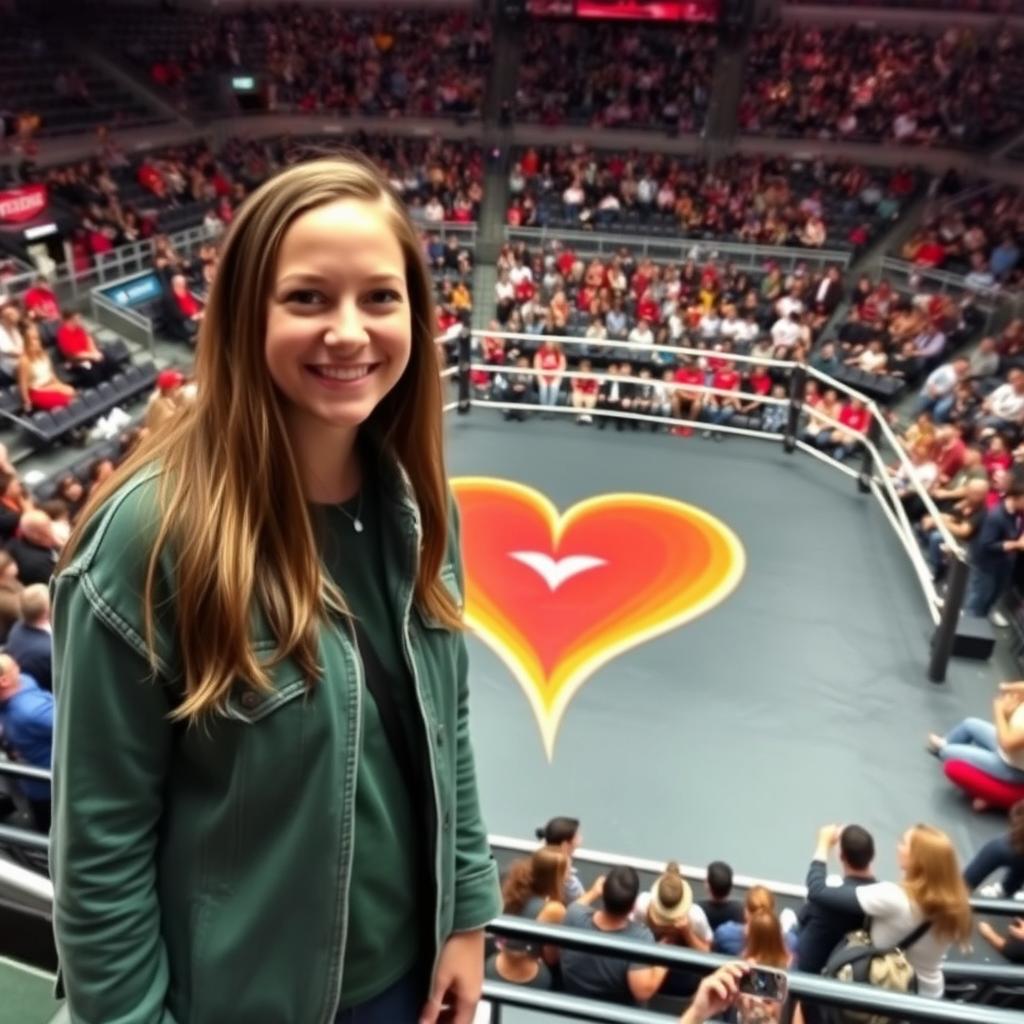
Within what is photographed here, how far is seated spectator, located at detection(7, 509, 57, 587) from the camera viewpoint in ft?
14.8

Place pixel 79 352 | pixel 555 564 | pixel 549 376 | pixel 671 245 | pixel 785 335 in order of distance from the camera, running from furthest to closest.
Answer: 1. pixel 671 245
2. pixel 785 335
3. pixel 79 352
4. pixel 549 376
5. pixel 555 564

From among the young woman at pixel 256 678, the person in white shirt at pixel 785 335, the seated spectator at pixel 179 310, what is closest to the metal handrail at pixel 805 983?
the young woman at pixel 256 678

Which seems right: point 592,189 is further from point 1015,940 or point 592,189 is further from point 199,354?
point 199,354

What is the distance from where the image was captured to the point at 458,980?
1169 millimetres

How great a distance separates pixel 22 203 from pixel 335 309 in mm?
10696

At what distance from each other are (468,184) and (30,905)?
1418 cm

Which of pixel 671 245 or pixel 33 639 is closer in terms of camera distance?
pixel 33 639

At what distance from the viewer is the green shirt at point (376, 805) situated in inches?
40.2

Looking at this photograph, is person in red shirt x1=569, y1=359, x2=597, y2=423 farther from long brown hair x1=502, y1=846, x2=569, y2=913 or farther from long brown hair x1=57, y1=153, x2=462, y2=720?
long brown hair x1=57, y1=153, x2=462, y2=720

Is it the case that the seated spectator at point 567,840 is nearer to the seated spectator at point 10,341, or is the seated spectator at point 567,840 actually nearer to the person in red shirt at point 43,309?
the seated spectator at point 10,341

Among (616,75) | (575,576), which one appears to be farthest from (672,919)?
(616,75)

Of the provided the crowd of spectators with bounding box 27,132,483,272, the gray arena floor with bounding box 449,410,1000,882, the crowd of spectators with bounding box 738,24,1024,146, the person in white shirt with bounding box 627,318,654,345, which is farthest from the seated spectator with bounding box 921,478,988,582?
the crowd of spectators with bounding box 738,24,1024,146

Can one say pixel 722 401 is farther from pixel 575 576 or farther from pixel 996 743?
pixel 996 743

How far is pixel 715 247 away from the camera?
1202 centimetres
